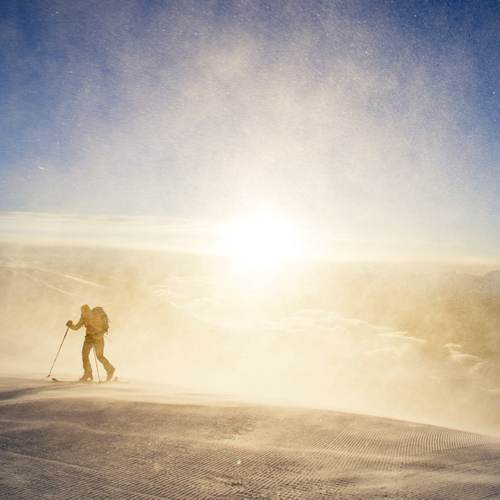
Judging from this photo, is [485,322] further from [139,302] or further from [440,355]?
[139,302]

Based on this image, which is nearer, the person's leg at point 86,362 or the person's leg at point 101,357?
the person's leg at point 86,362

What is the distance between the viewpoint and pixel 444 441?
4.71 meters

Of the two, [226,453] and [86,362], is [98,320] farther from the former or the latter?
[226,453]

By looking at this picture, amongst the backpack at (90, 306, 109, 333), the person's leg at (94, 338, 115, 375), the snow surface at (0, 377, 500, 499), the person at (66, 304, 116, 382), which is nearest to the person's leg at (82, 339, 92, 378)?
the person at (66, 304, 116, 382)

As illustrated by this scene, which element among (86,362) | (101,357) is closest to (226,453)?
(86,362)

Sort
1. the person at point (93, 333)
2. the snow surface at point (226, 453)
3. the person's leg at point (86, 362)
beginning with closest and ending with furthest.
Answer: the snow surface at point (226, 453)
the person's leg at point (86, 362)
the person at point (93, 333)

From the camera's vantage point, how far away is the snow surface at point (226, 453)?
346 centimetres

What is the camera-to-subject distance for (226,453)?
4152 millimetres

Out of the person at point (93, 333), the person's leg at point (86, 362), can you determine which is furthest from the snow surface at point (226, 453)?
the person at point (93, 333)

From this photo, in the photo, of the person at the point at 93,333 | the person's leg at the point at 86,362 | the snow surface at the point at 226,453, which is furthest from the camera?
the person at the point at 93,333

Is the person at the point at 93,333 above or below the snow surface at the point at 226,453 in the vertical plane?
above

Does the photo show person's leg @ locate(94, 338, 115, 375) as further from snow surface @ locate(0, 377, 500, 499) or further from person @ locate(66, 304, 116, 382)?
snow surface @ locate(0, 377, 500, 499)

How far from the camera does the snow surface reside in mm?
3465

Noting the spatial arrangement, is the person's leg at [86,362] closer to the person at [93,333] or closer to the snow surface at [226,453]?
the person at [93,333]
